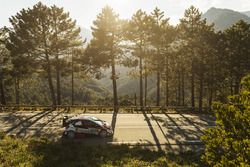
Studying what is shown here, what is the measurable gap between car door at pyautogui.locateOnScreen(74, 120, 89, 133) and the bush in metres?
15.0

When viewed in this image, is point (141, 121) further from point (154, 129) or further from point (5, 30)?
point (5, 30)

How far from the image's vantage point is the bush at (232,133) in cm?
756

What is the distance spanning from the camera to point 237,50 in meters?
39.5

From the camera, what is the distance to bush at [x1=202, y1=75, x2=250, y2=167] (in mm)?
7562

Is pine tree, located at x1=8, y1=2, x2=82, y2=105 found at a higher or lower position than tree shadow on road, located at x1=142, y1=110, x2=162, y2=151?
higher

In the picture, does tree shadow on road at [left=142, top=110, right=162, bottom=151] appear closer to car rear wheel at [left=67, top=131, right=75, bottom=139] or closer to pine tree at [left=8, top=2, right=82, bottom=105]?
car rear wheel at [left=67, top=131, right=75, bottom=139]

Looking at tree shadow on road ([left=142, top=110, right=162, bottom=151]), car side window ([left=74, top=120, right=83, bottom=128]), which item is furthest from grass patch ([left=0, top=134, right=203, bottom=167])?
car side window ([left=74, top=120, right=83, bottom=128])

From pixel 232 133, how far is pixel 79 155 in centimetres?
1183

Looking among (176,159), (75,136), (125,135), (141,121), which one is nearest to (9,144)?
(75,136)

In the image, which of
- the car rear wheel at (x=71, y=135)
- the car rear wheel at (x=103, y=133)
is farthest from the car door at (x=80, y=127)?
the car rear wheel at (x=103, y=133)

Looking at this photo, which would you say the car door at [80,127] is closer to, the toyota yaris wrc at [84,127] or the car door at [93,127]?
the toyota yaris wrc at [84,127]

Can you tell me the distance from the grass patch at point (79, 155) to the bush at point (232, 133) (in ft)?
29.2

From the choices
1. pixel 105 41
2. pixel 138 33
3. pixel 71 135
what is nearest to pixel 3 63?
pixel 105 41

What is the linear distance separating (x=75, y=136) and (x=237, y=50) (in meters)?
25.9
